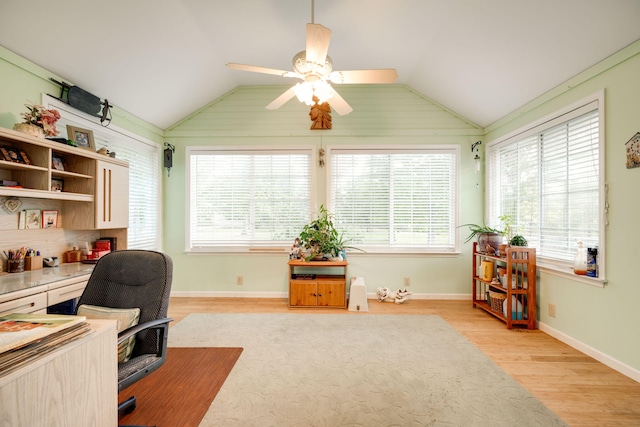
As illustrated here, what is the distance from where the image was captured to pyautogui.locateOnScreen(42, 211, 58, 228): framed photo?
2.64m

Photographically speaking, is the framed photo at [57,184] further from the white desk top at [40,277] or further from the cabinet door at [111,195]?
the white desk top at [40,277]

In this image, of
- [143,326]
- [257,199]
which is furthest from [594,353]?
[257,199]

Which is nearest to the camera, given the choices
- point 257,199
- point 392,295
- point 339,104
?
point 339,104

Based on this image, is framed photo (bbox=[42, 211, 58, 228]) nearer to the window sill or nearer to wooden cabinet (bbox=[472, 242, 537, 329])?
wooden cabinet (bbox=[472, 242, 537, 329])

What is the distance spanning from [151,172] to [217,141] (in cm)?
105

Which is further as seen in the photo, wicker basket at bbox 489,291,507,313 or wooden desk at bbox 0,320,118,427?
wicker basket at bbox 489,291,507,313

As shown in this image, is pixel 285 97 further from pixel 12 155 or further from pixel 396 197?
pixel 396 197

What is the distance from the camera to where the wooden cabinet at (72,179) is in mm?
2295

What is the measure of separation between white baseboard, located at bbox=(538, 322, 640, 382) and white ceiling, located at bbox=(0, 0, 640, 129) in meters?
2.56

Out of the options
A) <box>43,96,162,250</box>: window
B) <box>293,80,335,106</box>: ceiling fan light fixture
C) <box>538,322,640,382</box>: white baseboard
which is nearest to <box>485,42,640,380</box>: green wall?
<box>538,322,640,382</box>: white baseboard

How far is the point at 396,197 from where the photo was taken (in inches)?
173

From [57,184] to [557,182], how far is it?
503cm

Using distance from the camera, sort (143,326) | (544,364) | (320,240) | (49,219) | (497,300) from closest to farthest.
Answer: (143,326), (544,364), (49,219), (497,300), (320,240)

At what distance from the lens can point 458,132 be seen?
4.32m
